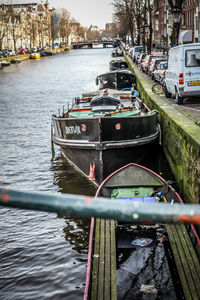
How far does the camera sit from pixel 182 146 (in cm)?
1009

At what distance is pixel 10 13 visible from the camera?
91.1 metres

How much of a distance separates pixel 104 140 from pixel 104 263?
17.6 feet

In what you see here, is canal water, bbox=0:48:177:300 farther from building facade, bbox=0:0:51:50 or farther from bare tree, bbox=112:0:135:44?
building facade, bbox=0:0:51:50

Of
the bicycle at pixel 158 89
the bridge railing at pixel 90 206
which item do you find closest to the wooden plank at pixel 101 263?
the bridge railing at pixel 90 206

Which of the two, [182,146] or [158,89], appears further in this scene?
[158,89]

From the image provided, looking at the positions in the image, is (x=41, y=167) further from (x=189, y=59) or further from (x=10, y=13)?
(x=10, y=13)

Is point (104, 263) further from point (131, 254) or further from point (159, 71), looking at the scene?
point (159, 71)

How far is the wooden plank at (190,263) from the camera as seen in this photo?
533 cm

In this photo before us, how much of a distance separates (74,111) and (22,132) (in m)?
5.78

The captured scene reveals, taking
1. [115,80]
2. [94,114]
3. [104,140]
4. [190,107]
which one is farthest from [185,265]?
[115,80]

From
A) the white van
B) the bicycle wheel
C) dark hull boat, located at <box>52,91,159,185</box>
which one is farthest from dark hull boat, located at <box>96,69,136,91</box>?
dark hull boat, located at <box>52,91,159,185</box>

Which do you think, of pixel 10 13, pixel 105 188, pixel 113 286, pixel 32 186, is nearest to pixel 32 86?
pixel 32 186

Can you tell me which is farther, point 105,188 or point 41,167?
point 41,167

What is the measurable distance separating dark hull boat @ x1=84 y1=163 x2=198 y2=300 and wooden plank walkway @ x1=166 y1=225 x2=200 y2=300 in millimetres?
246
